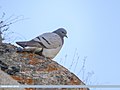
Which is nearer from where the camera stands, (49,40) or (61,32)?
(49,40)

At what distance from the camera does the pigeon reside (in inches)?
208

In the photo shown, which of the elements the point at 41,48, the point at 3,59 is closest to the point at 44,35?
the point at 41,48

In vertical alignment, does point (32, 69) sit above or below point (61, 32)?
below

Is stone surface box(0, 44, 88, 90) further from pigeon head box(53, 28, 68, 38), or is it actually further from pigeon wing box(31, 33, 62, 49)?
pigeon head box(53, 28, 68, 38)

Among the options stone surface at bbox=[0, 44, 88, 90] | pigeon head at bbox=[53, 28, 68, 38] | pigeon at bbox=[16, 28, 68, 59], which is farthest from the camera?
pigeon head at bbox=[53, 28, 68, 38]

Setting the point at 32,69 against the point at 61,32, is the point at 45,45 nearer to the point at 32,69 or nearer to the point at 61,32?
the point at 61,32

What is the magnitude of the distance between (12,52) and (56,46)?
765mm

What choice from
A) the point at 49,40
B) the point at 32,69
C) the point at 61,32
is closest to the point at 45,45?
the point at 49,40

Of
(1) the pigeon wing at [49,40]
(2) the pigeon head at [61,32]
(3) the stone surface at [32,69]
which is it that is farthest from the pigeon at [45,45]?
(2) the pigeon head at [61,32]

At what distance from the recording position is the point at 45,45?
17.6ft

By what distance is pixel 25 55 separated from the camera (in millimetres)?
5109

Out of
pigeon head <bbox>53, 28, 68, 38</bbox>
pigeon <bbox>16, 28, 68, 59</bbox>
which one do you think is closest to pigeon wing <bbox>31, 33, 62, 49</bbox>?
pigeon <bbox>16, 28, 68, 59</bbox>

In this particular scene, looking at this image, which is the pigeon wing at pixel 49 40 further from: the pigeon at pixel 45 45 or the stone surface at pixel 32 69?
the stone surface at pixel 32 69

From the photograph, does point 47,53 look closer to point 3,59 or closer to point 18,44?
point 18,44
